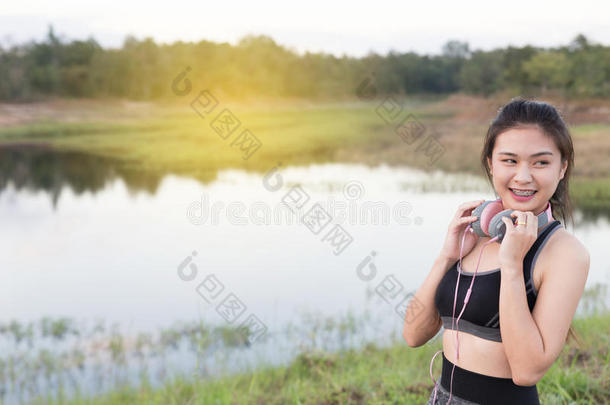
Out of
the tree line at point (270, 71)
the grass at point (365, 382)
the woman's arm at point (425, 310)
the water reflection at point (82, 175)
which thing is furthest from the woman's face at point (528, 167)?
the tree line at point (270, 71)

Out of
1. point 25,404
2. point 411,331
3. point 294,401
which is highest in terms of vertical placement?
point 411,331

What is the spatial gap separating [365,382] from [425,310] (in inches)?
80.5

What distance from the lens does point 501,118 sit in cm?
182

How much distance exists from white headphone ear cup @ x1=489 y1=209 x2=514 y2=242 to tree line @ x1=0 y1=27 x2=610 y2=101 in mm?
35159

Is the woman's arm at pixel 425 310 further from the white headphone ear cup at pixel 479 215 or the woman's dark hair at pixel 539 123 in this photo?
the woman's dark hair at pixel 539 123

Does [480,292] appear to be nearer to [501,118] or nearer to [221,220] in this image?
[501,118]

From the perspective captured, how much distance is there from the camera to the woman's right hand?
191cm

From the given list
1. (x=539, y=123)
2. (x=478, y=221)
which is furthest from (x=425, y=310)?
(x=539, y=123)

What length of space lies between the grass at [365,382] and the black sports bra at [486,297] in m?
1.49

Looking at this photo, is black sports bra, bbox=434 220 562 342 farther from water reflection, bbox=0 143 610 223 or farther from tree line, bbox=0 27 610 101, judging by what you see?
tree line, bbox=0 27 610 101

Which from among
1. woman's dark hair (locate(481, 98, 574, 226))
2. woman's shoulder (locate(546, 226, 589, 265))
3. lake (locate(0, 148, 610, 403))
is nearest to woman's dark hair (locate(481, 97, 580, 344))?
woman's dark hair (locate(481, 98, 574, 226))

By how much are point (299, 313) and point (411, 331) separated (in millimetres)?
6177

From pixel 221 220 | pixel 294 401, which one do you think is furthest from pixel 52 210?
pixel 294 401

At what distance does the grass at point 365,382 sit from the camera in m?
3.55
